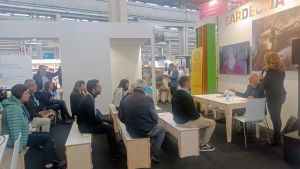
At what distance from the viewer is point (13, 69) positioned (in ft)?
19.0

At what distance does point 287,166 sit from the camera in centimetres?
292

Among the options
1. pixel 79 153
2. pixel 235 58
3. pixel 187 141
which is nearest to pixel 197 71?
pixel 235 58

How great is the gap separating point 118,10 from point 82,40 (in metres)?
1.67

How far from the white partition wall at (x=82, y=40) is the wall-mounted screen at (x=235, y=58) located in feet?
7.68

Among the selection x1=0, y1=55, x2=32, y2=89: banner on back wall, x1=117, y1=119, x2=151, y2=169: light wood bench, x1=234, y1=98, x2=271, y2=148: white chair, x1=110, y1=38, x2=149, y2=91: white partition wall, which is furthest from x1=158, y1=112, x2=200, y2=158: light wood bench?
x1=110, y1=38, x2=149, y2=91: white partition wall

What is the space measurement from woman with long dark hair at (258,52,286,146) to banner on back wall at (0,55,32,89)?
18.2ft

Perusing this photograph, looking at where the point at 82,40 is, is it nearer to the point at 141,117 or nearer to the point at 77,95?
the point at 77,95

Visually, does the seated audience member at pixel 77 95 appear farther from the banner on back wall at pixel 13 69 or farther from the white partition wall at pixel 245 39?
the white partition wall at pixel 245 39

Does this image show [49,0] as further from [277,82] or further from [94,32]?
[277,82]

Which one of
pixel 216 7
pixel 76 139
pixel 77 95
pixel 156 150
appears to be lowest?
pixel 156 150

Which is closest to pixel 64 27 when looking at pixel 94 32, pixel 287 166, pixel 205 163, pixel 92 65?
pixel 94 32

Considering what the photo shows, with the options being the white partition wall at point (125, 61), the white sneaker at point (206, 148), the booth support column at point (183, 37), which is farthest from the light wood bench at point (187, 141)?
the booth support column at point (183, 37)

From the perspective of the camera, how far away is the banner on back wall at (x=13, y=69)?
5.71 m

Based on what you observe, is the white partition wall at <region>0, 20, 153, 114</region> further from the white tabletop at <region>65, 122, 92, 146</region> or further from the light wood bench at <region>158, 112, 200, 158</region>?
the light wood bench at <region>158, 112, 200, 158</region>
